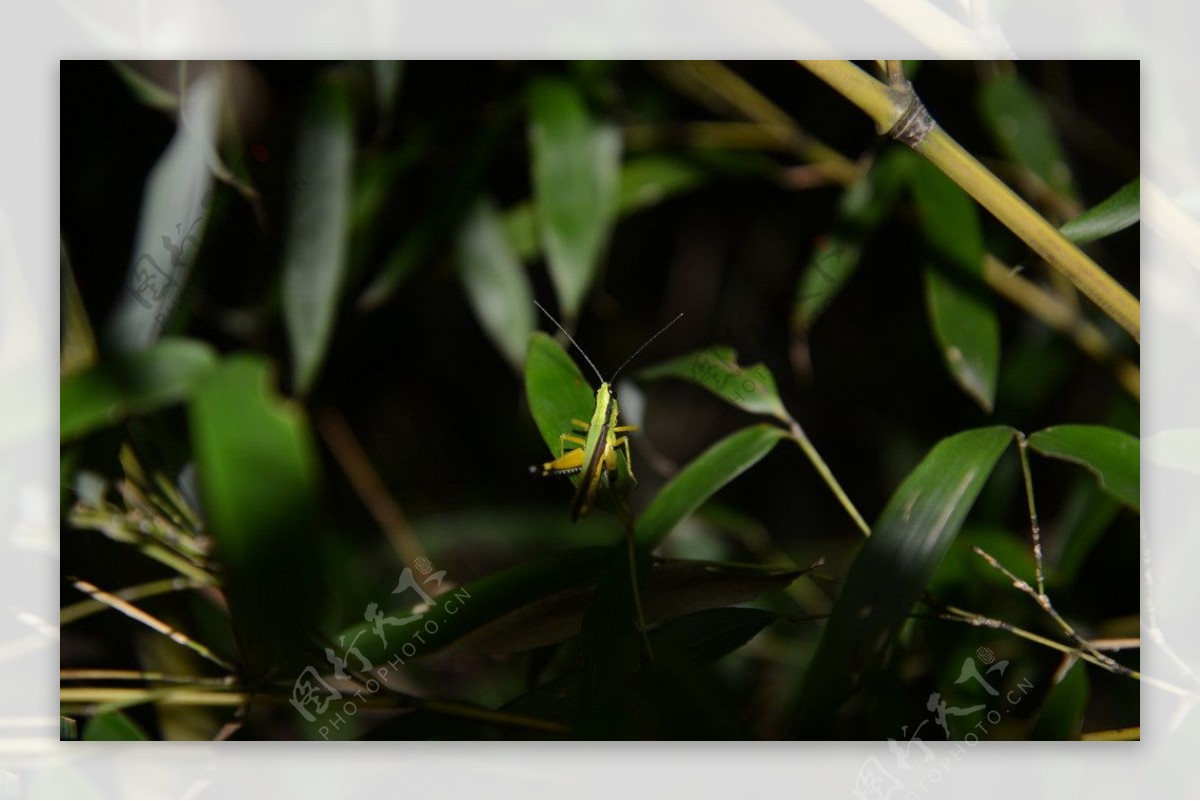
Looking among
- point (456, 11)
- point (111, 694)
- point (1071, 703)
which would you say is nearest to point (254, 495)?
point (111, 694)

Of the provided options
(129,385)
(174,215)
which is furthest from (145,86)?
(129,385)

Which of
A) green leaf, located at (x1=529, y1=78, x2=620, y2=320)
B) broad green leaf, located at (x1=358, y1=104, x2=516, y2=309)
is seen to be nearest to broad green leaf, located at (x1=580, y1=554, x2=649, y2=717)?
green leaf, located at (x1=529, y1=78, x2=620, y2=320)

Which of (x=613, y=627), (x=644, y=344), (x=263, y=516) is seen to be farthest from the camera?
(x=644, y=344)

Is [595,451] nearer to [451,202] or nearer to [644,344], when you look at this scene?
[644,344]

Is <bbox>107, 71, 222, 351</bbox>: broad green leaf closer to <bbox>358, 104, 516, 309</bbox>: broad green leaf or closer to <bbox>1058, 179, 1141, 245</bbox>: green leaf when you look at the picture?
<bbox>358, 104, 516, 309</bbox>: broad green leaf

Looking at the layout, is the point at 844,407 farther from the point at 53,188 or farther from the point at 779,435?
the point at 53,188

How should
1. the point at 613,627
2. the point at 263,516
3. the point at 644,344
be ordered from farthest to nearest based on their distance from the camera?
1. the point at 644,344
2. the point at 613,627
3. the point at 263,516
